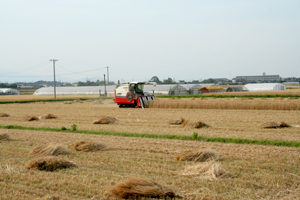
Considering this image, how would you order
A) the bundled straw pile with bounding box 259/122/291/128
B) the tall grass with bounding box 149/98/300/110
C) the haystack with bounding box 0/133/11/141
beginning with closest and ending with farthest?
1. the haystack with bounding box 0/133/11/141
2. the bundled straw pile with bounding box 259/122/291/128
3. the tall grass with bounding box 149/98/300/110

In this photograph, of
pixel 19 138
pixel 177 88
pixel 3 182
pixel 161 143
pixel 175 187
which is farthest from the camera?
pixel 177 88

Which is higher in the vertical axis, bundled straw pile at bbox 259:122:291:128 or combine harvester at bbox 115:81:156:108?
combine harvester at bbox 115:81:156:108

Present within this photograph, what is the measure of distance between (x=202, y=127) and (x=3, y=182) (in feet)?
35.1

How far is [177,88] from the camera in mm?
60688

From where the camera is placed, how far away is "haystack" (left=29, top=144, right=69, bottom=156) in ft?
32.9

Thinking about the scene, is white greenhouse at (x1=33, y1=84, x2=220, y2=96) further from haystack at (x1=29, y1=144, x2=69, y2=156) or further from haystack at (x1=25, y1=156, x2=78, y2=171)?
haystack at (x1=25, y1=156, x2=78, y2=171)

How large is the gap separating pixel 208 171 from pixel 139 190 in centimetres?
211

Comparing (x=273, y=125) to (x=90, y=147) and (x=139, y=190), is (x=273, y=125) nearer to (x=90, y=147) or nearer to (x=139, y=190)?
(x=90, y=147)

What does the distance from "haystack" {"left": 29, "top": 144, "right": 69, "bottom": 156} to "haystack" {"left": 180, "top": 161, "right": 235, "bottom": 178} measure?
434 centimetres

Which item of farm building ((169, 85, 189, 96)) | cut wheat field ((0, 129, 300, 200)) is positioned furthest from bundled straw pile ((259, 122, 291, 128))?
farm building ((169, 85, 189, 96))

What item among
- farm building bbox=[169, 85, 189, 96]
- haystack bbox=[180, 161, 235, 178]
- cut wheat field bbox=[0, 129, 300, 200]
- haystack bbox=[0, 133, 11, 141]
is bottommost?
Answer: cut wheat field bbox=[0, 129, 300, 200]

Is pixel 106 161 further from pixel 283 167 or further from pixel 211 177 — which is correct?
pixel 283 167

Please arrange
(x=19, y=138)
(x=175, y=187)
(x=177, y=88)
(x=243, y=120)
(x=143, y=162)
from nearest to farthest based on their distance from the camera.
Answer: (x=175, y=187) → (x=143, y=162) → (x=19, y=138) → (x=243, y=120) → (x=177, y=88)

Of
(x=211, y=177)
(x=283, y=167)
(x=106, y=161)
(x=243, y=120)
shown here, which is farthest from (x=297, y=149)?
(x=243, y=120)
